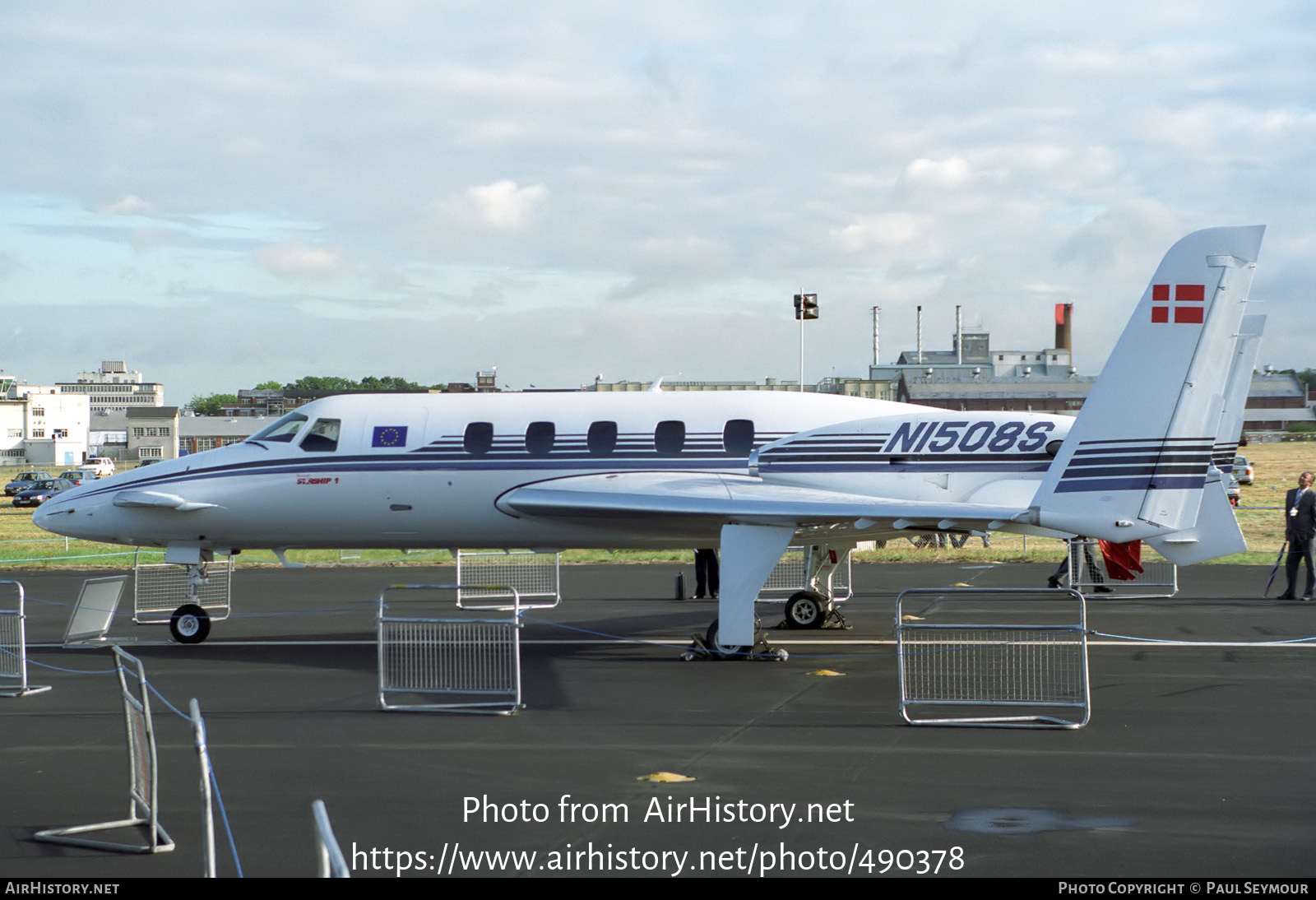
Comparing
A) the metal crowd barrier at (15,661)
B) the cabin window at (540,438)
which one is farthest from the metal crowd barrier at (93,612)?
the cabin window at (540,438)

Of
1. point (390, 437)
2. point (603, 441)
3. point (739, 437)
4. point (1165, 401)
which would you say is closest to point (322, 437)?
point (390, 437)

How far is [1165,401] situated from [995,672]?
12.1 ft

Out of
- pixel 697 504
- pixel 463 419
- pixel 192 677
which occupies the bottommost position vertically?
pixel 192 677

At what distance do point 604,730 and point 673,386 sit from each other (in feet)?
164

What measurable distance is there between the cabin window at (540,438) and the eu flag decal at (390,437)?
1918 mm

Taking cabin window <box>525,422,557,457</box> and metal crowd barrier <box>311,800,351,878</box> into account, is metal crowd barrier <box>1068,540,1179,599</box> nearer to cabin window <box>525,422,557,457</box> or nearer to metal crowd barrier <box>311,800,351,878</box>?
cabin window <box>525,422,557,457</box>

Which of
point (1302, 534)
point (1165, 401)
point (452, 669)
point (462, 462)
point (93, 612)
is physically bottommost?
point (452, 669)

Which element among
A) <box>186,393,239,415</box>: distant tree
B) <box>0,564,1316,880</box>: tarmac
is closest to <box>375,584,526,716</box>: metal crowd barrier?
<box>0,564,1316,880</box>: tarmac

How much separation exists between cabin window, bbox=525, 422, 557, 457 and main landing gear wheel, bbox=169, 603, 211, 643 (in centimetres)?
545

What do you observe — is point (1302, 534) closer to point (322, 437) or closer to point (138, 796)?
point (322, 437)

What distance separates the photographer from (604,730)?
37.4 ft

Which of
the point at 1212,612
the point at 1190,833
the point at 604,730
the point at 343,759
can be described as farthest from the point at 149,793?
the point at 1212,612

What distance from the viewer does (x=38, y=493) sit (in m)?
60.9

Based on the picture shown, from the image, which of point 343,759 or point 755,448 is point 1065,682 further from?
point 343,759
